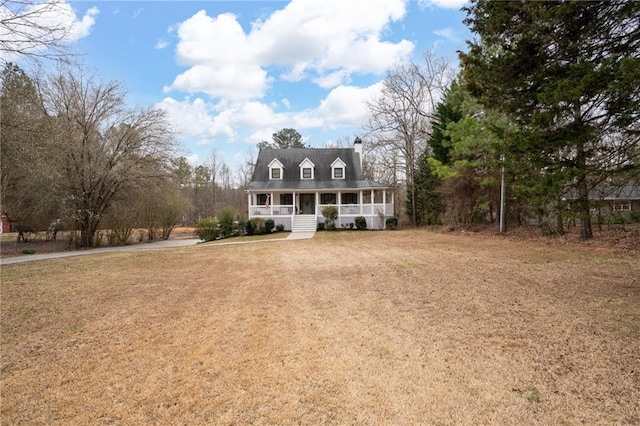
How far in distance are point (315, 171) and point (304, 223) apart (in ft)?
16.0

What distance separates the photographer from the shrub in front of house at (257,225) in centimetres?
2181

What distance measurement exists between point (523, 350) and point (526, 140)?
4304mm

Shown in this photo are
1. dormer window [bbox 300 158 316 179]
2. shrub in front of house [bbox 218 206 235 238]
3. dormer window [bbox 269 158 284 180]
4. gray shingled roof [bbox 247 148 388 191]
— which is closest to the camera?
shrub in front of house [bbox 218 206 235 238]

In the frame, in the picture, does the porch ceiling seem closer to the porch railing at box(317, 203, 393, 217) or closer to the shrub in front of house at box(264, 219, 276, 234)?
the porch railing at box(317, 203, 393, 217)

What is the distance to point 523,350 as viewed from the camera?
3.75 meters

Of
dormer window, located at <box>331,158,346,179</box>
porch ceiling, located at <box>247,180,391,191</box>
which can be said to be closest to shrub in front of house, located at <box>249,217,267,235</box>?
porch ceiling, located at <box>247,180,391,191</box>

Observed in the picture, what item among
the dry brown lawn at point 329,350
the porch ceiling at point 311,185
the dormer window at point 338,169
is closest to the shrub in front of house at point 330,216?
the porch ceiling at point 311,185

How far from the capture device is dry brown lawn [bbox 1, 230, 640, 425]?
2783 mm

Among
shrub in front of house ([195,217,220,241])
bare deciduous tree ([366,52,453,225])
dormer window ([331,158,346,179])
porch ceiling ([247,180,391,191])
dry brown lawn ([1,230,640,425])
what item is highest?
bare deciduous tree ([366,52,453,225])

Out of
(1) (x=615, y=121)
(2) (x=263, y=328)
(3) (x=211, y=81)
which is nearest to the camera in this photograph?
(2) (x=263, y=328)

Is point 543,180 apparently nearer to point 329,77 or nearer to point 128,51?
point 128,51

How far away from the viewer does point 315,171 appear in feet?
87.1

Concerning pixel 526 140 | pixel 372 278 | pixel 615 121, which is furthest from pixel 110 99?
pixel 615 121

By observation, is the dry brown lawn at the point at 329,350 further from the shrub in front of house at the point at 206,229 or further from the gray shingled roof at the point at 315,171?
the gray shingled roof at the point at 315,171
